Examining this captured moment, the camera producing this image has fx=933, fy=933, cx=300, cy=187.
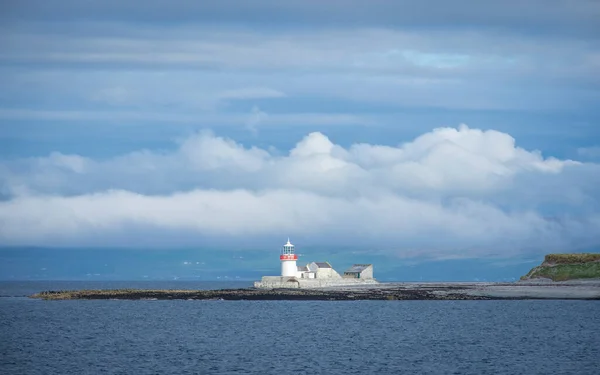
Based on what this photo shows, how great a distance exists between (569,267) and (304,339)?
3000 inches

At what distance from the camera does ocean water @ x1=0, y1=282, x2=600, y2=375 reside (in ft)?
193

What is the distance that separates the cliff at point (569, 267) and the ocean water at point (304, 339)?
20.3 meters

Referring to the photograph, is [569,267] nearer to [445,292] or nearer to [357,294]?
[445,292]

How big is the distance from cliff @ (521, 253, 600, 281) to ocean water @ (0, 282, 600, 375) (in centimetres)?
2029

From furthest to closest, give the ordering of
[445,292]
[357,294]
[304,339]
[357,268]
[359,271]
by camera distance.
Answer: [357,268]
[359,271]
[445,292]
[357,294]
[304,339]

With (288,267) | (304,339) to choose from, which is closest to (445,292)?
(288,267)

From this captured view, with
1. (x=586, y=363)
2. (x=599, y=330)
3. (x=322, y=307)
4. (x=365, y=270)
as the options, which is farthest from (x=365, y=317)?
(x=365, y=270)

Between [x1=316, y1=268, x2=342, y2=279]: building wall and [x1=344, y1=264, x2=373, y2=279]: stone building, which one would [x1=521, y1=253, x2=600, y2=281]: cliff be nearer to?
[x1=344, y1=264, x2=373, y2=279]: stone building

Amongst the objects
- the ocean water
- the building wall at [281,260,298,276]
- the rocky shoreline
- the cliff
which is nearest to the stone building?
the building wall at [281,260,298,276]

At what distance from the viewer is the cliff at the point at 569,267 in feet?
447

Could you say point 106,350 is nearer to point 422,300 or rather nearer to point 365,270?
point 422,300

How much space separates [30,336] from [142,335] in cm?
926

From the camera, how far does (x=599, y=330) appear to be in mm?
80500

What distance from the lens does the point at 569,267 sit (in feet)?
459
